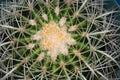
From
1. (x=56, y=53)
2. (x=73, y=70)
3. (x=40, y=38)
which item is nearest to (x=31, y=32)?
(x=40, y=38)

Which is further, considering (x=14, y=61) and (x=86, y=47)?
(x=14, y=61)

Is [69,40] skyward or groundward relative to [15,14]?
groundward

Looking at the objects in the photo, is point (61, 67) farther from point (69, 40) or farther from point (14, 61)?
point (14, 61)

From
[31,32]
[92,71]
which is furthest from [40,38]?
[92,71]

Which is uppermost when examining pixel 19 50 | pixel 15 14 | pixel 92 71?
pixel 15 14
